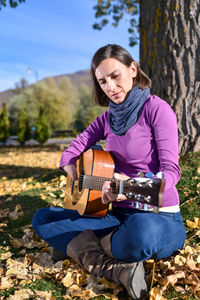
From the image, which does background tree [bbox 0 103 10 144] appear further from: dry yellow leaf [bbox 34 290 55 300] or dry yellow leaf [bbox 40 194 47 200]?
dry yellow leaf [bbox 34 290 55 300]

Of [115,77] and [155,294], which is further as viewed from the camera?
[115,77]

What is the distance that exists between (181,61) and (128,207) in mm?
2482

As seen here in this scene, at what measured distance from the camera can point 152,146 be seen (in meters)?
2.26

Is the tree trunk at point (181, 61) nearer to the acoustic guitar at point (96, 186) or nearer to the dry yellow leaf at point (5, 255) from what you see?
the acoustic guitar at point (96, 186)

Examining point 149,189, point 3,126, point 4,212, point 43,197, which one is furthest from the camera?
point 3,126

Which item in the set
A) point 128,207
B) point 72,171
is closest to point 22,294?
point 128,207

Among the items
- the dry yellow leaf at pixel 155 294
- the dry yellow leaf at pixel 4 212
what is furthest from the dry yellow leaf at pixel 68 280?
the dry yellow leaf at pixel 4 212

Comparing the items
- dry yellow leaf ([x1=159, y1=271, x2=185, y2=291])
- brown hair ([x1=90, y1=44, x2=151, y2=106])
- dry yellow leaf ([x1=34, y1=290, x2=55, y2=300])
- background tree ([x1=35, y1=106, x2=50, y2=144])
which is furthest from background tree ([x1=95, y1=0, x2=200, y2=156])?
background tree ([x1=35, y1=106, x2=50, y2=144])

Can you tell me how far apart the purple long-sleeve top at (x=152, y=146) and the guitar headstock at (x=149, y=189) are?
26 centimetres

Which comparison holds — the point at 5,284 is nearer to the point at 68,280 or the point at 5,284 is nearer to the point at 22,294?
the point at 22,294

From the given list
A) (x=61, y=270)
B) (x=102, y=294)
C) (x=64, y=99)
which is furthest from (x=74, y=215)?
(x=64, y=99)

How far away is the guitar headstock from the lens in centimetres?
168

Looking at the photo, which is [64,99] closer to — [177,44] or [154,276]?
[177,44]

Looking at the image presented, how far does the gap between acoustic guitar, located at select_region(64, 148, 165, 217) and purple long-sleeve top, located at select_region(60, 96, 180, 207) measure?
0.13m
